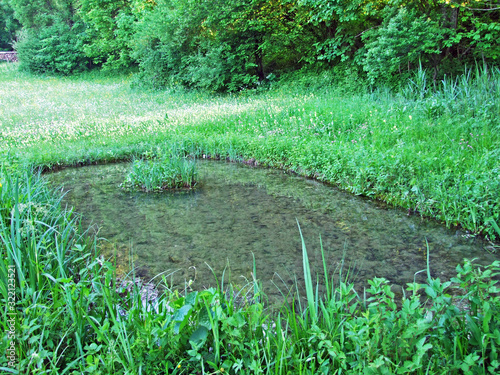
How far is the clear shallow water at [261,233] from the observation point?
3.52 metres

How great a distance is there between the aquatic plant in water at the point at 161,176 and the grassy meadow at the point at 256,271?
1117 mm

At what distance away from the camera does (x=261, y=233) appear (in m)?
4.42

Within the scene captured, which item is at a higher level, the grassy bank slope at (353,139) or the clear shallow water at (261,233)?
the grassy bank slope at (353,139)

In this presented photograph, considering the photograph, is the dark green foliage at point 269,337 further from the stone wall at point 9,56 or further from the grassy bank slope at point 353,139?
the stone wall at point 9,56

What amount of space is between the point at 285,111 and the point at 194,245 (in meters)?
6.55

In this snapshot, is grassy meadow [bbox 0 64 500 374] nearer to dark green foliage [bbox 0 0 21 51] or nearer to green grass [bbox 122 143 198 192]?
green grass [bbox 122 143 198 192]

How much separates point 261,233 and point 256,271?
38.4 inches

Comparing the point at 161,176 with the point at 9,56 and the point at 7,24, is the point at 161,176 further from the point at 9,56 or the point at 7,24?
the point at 7,24

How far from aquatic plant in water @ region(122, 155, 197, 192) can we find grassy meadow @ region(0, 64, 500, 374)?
112 cm

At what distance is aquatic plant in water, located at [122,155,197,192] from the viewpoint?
623cm

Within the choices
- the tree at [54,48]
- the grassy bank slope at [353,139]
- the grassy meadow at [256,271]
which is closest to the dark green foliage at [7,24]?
the tree at [54,48]

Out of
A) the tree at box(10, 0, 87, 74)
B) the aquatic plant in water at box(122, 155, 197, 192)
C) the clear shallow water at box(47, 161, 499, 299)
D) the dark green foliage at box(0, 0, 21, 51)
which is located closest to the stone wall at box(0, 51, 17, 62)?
the dark green foliage at box(0, 0, 21, 51)

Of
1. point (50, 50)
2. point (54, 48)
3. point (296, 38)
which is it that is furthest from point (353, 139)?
point (54, 48)

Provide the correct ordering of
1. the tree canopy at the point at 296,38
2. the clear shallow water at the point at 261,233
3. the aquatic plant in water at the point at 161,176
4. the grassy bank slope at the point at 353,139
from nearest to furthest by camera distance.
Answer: the clear shallow water at the point at 261,233 → the grassy bank slope at the point at 353,139 → the aquatic plant in water at the point at 161,176 → the tree canopy at the point at 296,38
